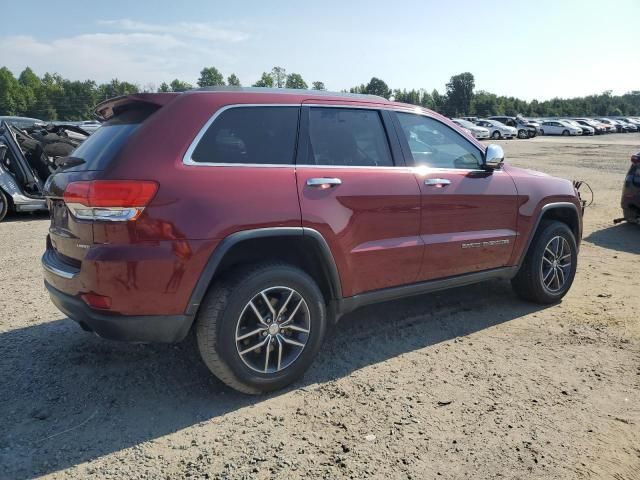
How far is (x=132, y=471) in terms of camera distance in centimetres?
252

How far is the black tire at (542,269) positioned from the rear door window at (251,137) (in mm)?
2666

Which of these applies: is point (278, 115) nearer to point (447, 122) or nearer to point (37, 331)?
point (447, 122)

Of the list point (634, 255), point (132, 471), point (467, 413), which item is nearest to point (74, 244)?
point (132, 471)

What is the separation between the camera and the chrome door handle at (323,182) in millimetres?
3240

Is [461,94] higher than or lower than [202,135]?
higher

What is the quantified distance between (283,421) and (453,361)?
1.40 metres

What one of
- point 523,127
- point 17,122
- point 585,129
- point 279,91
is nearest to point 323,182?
point 279,91

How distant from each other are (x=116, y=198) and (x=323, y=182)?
1.26m

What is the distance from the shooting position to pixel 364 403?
3.14 metres

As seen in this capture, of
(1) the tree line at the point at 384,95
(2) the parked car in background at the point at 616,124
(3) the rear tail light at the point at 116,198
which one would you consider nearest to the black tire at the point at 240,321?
(3) the rear tail light at the point at 116,198

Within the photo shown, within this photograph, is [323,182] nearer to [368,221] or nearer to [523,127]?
[368,221]

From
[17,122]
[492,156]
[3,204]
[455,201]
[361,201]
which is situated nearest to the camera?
[361,201]

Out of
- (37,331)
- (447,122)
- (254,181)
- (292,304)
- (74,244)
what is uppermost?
(447,122)

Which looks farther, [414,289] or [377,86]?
[377,86]
